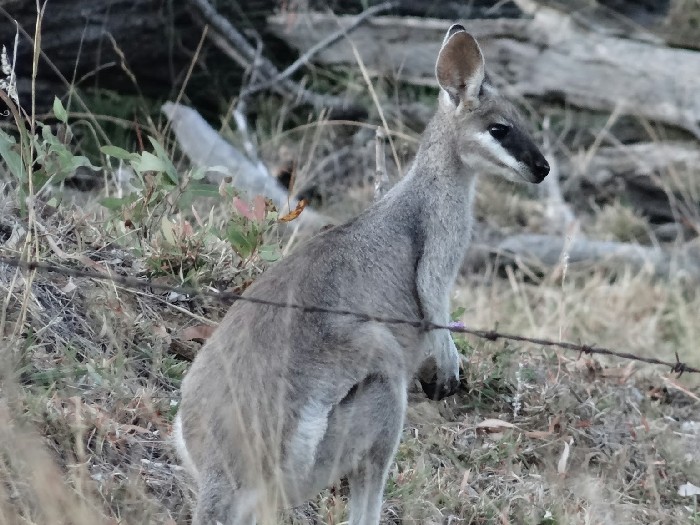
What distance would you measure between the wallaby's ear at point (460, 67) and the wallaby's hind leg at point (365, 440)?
4.69ft

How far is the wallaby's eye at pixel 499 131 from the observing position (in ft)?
14.2

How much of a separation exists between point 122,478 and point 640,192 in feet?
18.2

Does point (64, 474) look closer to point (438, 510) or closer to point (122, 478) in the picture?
point (122, 478)

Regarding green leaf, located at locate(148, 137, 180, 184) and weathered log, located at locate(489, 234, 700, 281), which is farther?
weathered log, located at locate(489, 234, 700, 281)

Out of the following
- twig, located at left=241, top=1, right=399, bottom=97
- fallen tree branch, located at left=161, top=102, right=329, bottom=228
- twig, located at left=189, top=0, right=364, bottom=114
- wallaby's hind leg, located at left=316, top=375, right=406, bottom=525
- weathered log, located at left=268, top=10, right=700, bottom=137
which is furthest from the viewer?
twig, located at left=241, top=1, right=399, bottom=97

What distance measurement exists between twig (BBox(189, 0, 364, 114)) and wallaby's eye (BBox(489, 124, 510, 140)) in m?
3.48

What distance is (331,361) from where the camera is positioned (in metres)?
3.38

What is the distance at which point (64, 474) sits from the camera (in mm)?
3516

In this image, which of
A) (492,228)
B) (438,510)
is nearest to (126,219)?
(438,510)

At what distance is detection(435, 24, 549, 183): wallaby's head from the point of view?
4.27m

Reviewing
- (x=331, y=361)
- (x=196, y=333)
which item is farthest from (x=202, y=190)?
(x=331, y=361)

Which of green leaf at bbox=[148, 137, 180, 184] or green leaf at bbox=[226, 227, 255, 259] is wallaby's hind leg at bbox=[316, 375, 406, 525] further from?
green leaf at bbox=[148, 137, 180, 184]

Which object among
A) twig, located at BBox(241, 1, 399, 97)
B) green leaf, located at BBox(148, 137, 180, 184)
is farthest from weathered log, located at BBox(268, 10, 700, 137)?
green leaf, located at BBox(148, 137, 180, 184)

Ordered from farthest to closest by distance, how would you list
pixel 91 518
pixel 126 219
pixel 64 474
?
pixel 126 219 < pixel 64 474 < pixel 91 518
